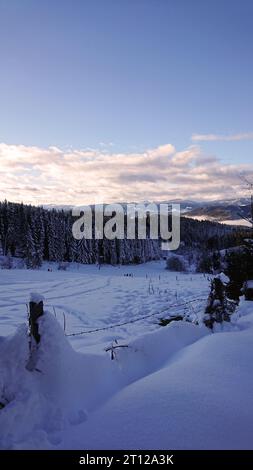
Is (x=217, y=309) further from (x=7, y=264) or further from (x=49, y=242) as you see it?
(x=49, y=242)

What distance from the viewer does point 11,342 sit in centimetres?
427

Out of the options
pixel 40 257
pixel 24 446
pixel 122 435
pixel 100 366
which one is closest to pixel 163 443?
pixel 122 435

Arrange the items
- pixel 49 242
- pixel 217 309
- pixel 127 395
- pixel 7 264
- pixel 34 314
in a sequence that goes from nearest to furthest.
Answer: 1. pixel 127 395
2. pixel 34 314
3. pixel 217 309
4. pixel 7 264
5. pixel 49 242

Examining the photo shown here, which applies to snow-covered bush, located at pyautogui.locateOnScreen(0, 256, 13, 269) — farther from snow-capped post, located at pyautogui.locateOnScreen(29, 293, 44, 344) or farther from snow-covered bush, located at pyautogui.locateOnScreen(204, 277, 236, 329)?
snow-capped post, located at pyautogui.locateOnScreen(29, 293, 44, 344)

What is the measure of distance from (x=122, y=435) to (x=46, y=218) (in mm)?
72214

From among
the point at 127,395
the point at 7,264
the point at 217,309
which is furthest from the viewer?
the point at 7,264

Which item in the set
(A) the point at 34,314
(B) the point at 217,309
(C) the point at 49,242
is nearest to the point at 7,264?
(C) the point at 49,242

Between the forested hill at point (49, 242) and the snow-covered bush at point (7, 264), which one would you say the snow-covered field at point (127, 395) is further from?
the forested hill at point (49, 242)

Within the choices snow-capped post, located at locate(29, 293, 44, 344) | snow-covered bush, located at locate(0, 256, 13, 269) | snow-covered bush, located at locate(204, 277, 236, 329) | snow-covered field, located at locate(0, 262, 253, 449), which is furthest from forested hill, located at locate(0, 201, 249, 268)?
snow-capped post, located at locate(29, 293, 44, 344)

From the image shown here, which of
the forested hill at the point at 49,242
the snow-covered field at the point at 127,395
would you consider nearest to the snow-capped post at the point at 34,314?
the snow-covered field at the point at 127,395

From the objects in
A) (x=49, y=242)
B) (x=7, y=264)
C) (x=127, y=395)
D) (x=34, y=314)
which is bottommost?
(x=7, y=264)

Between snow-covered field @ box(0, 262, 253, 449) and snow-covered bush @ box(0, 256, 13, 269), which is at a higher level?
snow-covered field @ box(0, 262, 253, 449)

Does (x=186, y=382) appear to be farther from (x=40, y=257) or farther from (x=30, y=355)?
(x=40, y=257)

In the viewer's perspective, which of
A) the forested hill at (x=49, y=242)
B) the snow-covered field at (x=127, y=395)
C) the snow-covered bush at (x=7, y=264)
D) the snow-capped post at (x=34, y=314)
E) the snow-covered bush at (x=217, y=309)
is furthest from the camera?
the forested hill at (x=49, y=242)
